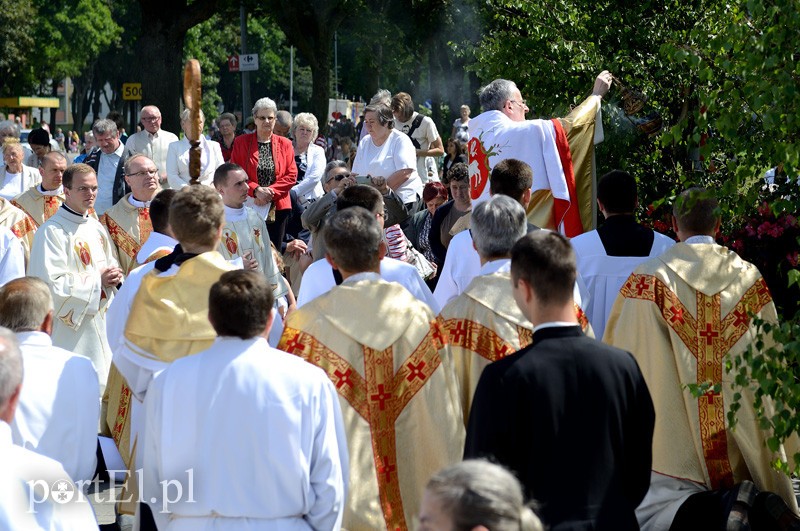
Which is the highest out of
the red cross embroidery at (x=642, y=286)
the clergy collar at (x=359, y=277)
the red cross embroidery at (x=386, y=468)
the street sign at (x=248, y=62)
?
the street sign at (x=248, y=62)

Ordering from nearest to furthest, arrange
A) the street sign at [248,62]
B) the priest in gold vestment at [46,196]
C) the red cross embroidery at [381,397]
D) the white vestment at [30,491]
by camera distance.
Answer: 1. the white vestment at [30,491]
2. the red cross embroidery at [381,397]
3. the priest in gold vestment at [46,196]
4. the street sign at [248,62]

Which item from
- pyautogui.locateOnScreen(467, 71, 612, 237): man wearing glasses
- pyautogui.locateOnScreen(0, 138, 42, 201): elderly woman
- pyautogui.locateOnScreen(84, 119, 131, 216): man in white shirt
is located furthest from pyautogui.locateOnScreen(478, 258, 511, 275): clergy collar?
pyautogui.locateOnScreen(0, 138, 42, 201): elderly woman

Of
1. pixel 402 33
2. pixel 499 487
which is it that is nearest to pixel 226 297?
pixel 499 487

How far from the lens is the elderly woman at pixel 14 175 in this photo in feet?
38.4

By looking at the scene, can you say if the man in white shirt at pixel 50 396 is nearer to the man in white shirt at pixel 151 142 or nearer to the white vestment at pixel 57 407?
the white vestment at pixel 57 407

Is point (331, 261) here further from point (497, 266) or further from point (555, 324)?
point (555, 324)


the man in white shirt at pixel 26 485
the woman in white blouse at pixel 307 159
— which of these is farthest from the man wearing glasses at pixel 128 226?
the man in white shirt at pixel 26 485

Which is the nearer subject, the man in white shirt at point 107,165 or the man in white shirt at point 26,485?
the man in white shirt at point 26,485

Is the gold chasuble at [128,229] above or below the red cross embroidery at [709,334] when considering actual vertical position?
above

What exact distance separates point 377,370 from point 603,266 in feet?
7.27

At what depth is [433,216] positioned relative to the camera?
9414 millimetres

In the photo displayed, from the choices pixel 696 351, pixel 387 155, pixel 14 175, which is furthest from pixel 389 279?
pixel 14 175

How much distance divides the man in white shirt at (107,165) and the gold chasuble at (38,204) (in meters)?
1.75

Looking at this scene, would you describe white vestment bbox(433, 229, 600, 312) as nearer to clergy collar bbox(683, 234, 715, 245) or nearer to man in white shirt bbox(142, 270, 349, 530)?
clergy collar bbox(683, 234, 715, 245)
